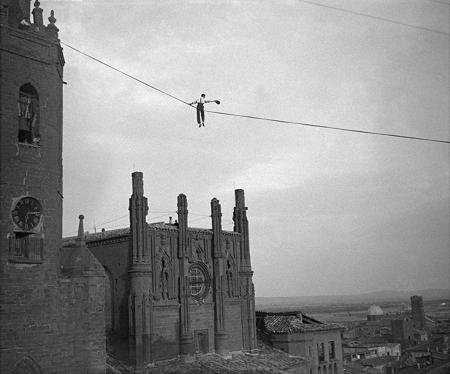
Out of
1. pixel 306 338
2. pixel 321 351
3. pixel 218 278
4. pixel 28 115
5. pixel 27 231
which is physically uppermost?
pixel 28 115

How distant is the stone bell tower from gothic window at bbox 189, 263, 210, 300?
598 inches

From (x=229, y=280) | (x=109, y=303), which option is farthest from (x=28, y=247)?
(x=229, y=280)

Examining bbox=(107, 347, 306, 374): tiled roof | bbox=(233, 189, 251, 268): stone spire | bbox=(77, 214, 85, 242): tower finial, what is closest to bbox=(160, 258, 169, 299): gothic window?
bbox=(107, 347, 306, 374): tiled roof

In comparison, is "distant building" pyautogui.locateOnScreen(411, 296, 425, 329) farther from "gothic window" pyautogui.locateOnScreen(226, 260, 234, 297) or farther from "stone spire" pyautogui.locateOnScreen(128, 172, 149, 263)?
"stone spire" pyautogui.locateOnScreen(128, 172, 149, 263)

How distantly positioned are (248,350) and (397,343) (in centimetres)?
6248

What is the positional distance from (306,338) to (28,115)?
2838 cm

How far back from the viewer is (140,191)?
3244 cm

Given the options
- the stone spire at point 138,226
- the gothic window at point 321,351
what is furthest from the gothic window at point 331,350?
the stone spire at point 138,226

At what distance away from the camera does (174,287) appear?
3359cm

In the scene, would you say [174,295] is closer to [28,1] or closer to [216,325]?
[216,325]

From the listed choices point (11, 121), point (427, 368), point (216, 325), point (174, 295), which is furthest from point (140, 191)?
point (427, 368)

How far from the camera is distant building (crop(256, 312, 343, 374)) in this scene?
40.7 meters

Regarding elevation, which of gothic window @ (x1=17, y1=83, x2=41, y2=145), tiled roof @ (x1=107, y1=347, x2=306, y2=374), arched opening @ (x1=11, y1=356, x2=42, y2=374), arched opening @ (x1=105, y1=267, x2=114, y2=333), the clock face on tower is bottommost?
tiled roof @ (x1=107, y1=347, x2=306, y2=374)

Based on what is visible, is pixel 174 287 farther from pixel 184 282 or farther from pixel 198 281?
pixel 198 281
